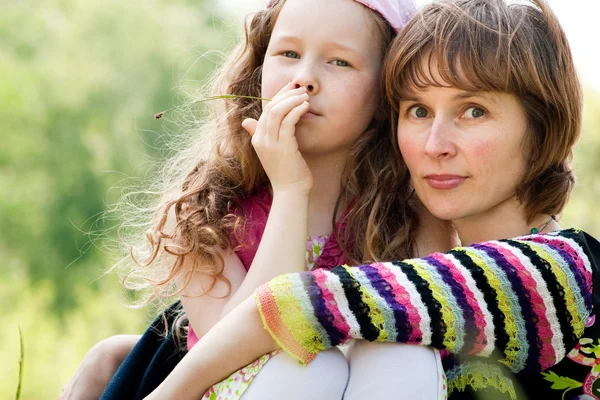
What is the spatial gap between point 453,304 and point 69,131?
9.96 metres

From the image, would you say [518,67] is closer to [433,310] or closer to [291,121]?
[291,121]

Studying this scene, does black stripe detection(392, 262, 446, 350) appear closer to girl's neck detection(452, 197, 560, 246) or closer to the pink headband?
girl's neck detection(452, 197, 560, 246)

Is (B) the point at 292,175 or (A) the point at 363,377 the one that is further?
(B) the point at 292,175

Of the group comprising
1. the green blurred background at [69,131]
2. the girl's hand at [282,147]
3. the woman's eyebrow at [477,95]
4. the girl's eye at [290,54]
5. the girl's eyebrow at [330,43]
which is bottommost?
the green blurred background at [69,131]

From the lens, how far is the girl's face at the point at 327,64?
6.53 feet

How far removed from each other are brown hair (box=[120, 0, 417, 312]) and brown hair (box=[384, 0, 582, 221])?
17 centimetres

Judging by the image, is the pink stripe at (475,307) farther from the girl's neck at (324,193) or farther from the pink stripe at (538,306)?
the girl's neck at (324,193)

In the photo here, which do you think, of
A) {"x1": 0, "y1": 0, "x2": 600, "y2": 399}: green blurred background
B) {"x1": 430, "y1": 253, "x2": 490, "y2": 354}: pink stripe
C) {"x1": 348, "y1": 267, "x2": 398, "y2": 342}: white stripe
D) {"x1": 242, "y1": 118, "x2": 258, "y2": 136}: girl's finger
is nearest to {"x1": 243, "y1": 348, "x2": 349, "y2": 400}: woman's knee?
{"x1": 348, "y1": 267, "x2": 398, "y2": 342}: white stripe

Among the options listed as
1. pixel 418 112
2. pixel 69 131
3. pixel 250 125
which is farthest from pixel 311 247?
pixel 69 131

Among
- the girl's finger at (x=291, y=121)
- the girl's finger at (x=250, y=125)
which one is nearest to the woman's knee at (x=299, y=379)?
the girl's finger at (x=291, y=121)

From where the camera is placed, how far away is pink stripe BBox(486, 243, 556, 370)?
62.4 inches

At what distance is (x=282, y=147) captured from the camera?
1991mm

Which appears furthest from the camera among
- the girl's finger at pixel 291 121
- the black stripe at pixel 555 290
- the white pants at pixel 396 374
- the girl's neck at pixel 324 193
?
the girl's neck at pixel 324 193

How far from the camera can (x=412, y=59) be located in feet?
6.34
